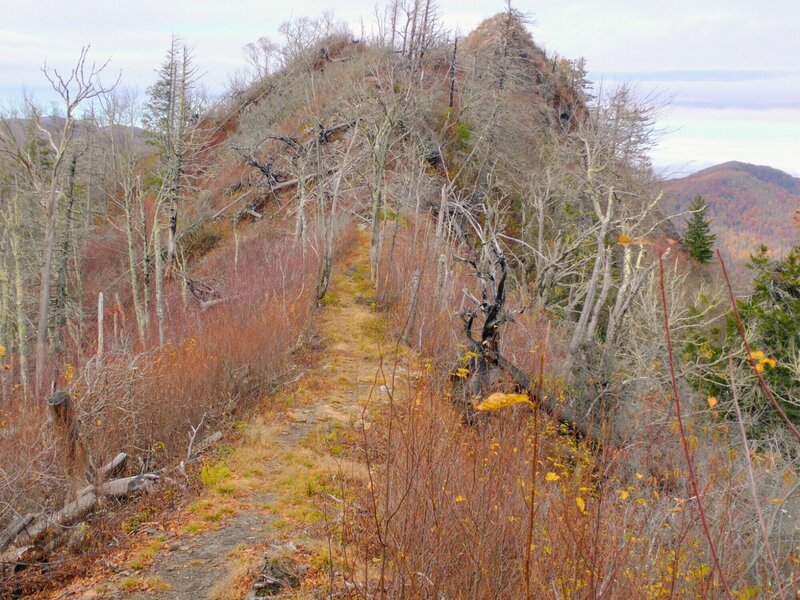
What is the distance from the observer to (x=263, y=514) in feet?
14.8

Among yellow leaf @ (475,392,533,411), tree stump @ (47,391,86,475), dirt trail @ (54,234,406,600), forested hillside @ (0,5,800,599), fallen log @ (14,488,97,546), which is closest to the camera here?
yellow leaf @ (475,392,533,411)

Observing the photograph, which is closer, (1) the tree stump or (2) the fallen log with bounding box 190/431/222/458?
(1) the tree stump

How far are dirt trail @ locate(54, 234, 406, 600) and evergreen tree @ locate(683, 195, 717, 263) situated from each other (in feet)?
81.5

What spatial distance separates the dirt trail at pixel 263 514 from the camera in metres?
3.48

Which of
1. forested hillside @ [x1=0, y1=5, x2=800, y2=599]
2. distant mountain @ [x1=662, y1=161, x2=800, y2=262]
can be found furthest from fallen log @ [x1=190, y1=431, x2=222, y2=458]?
distant mountain @ [x1=662, y1=161, x2=800, y2=262]

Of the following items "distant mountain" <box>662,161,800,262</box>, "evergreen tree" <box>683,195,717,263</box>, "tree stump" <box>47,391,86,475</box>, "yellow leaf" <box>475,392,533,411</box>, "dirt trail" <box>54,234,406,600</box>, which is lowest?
"dirt trail" <box>54,234,406,600</box>

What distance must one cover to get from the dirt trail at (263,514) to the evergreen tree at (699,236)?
81.5 ft

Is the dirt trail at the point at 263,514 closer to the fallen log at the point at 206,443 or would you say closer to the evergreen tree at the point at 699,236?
the fallen log at the point at 206,443

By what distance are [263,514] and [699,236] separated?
29.0 m

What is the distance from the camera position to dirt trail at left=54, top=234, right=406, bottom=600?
3.48 m

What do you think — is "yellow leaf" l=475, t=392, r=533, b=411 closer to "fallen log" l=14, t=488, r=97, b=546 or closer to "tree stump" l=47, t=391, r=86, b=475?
"fallen log" l=14, t=488, r=97, b=546

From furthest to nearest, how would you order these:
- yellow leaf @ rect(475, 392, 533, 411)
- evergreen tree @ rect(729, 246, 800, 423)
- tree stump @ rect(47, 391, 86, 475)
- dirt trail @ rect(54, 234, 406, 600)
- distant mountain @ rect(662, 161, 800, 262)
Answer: distant mountain @ rect(662, 161, 800, 262) < evergreen tree @ rect(729, 246, 800, 423) < tree stump @ rect(47, 391, 86, 475) < dirt trail @ rect(54, 234, 406, 600) < yellow leaf @ rect(475, 392, 533, 411)

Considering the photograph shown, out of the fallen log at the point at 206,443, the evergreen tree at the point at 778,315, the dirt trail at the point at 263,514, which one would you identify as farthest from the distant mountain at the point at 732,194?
the fallen log at the point at 206,443

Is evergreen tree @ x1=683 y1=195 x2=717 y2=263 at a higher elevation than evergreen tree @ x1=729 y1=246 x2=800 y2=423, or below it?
higher
